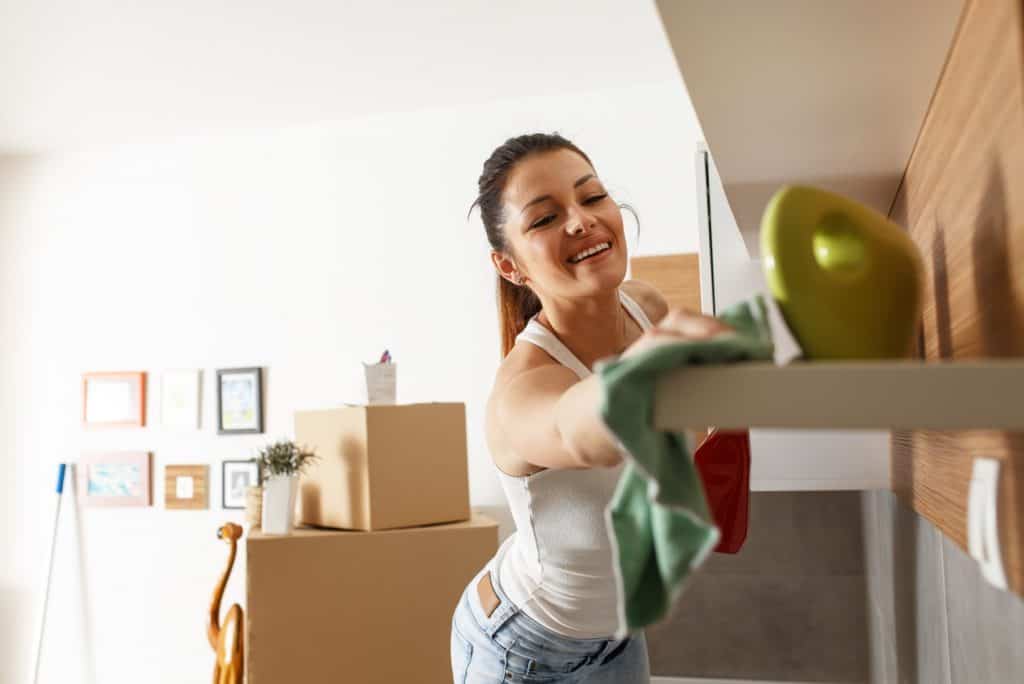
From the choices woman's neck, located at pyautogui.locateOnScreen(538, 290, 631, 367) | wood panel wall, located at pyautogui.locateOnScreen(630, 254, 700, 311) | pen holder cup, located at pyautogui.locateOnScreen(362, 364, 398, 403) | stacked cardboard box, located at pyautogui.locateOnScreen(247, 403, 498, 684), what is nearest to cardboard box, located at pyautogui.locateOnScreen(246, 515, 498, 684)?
stacked cardboard box, located at pyautogui.locateOnScreen(247, 403, 498, 684)

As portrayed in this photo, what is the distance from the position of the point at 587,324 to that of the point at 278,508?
1621 millimetres

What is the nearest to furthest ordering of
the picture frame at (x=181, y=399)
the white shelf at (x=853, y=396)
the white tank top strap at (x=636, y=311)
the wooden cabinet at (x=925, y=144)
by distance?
the white shelf at (x=853, y=396) < the wooden cabinet at (x=925, y=144) < the white tank top strap at (x=636, y=311) < the picture frame at (x=181, y=399)

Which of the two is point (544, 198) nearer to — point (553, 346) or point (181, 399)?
point (553, 346)

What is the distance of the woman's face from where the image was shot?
1.14 metres

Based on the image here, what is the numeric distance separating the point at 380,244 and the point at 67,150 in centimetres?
157

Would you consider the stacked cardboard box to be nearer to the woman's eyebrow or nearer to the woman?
the woman

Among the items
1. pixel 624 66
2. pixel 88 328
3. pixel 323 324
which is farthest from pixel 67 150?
pixel 624 66

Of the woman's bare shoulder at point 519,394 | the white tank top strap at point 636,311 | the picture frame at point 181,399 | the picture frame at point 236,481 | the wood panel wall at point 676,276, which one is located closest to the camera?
the woman's bare shoulder at point 519,394

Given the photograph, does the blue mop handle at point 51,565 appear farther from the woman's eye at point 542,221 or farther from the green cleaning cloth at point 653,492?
the green cleaning cloth at point 653,492

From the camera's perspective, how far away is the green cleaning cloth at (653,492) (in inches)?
15.3

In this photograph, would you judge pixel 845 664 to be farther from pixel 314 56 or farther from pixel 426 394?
pixel 314 56

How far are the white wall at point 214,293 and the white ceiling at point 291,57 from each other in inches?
6.5

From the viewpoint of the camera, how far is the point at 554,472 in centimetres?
119

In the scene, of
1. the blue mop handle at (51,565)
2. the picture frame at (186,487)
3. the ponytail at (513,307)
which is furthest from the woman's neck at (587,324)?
the blue mop handle at (51,565)
